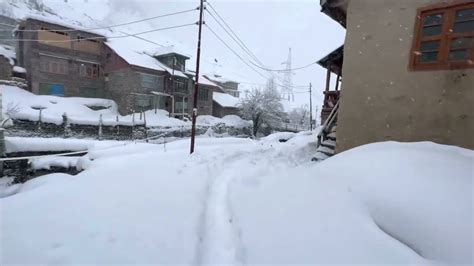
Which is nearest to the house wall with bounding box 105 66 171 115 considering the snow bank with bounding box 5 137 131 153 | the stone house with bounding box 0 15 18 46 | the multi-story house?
the snow bank with bounding box 5 137 131 153

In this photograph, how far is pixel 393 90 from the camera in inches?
256

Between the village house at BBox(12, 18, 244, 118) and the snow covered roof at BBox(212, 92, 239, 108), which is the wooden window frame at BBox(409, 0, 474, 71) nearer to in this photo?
the village house at BBox(12, 18, 244, 118)

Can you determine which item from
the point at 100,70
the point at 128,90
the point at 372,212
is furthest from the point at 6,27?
the point at 372,212

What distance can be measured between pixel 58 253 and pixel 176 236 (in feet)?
5.29

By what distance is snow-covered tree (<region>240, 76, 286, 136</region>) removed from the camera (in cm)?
3647

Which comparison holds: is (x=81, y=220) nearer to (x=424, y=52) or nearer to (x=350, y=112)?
(x=350, y=112)

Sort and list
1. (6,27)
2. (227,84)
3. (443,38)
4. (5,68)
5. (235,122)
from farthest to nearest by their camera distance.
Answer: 1. (227,84)
2. (6,27)
3. (235,122)
4. (5,68)
5. (443,38)

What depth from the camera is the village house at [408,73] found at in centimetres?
562

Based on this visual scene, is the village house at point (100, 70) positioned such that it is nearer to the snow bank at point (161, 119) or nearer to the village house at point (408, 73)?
the snow bank at point (161, 119)

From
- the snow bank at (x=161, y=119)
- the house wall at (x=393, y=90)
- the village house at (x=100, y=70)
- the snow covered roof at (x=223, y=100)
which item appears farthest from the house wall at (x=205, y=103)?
the house wall at (x=393, y=90)

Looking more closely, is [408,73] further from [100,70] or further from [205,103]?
[100,70]

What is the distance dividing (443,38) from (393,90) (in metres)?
1.38

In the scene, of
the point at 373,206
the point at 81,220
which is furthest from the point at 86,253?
the point at 373,206

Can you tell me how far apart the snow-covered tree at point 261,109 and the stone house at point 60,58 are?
18.1m
